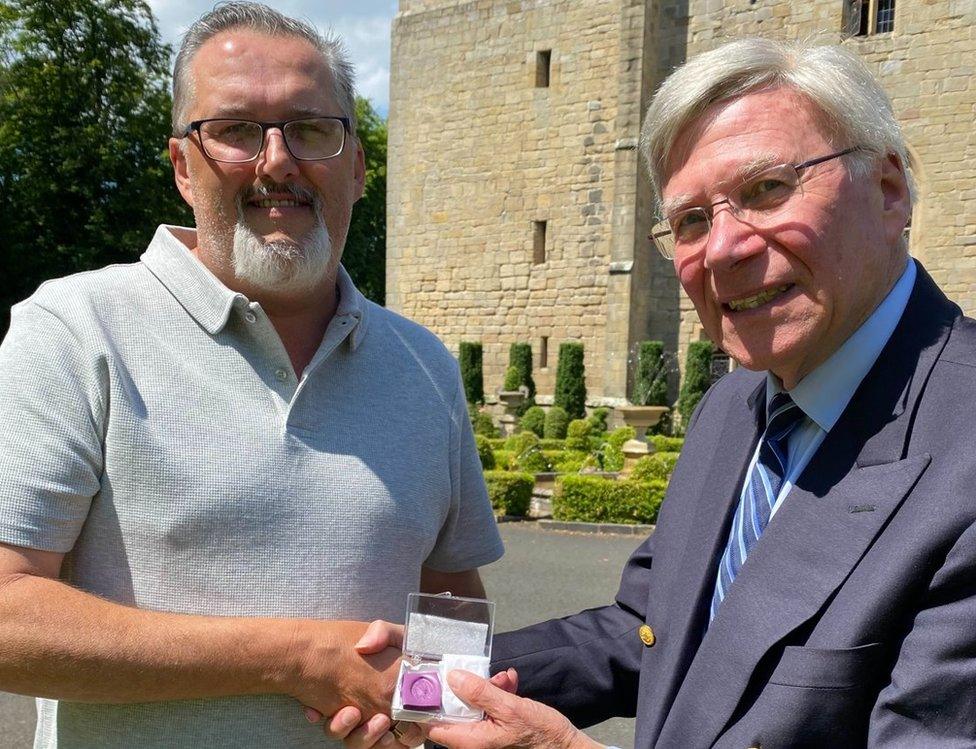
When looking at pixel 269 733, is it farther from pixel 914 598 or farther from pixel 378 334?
pixel 914 598

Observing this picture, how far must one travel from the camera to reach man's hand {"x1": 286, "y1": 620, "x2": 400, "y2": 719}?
1617 mm

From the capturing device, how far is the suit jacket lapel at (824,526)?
142 centimetres

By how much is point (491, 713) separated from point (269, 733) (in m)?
0.44

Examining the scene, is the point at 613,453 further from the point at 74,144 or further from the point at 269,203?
the point at 74,144

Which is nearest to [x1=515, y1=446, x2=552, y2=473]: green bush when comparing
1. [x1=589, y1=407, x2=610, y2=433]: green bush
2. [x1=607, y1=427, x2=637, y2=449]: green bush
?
[x1=607, y1=427, x2=637, y2=449]: green bush

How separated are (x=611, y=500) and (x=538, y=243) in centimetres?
931

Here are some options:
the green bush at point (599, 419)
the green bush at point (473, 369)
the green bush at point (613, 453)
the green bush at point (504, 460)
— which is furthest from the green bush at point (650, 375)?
the green bush at point (504, 460)

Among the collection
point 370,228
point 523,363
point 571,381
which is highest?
point 370,228

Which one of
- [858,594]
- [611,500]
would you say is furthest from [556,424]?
[858,594]

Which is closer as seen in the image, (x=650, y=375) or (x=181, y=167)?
(x=181, y=167)

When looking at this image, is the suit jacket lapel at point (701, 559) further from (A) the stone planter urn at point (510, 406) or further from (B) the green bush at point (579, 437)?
(A) the stone planter urn at point (510, 406)

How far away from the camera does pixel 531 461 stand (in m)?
11.4

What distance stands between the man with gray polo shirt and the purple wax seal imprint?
0.27 feet

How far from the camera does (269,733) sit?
5.46 ft
